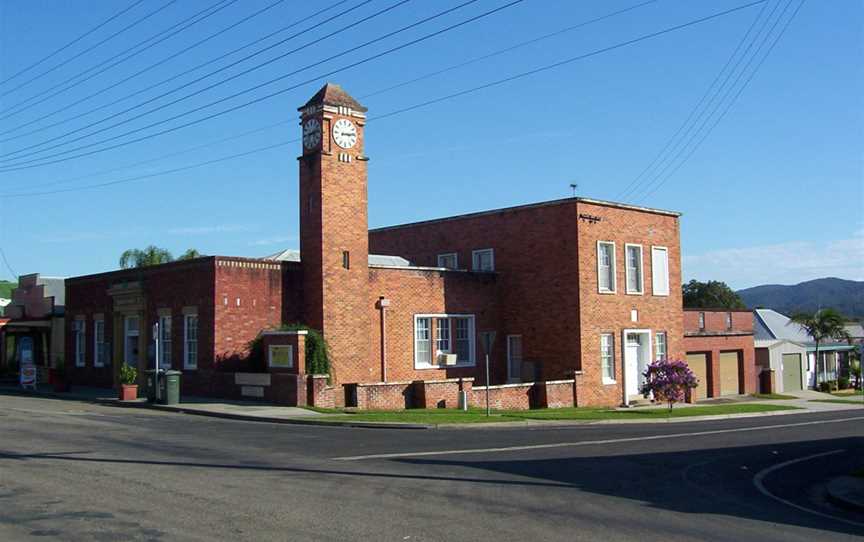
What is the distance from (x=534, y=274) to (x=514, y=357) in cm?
352

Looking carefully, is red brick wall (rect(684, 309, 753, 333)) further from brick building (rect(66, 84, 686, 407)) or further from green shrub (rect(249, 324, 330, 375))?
green shrub (rect(249, 324, 330, 375))

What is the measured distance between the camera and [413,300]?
1284 inches

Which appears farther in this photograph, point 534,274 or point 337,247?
point 534,274

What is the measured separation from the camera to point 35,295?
43.0 meters

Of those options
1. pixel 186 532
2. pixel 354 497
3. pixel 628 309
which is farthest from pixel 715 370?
pixel 186 532

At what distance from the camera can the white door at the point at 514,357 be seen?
35.3 metres

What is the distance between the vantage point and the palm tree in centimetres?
5109

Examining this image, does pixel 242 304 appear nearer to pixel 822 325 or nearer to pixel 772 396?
pixel 772 396

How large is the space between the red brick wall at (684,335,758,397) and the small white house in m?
2.44

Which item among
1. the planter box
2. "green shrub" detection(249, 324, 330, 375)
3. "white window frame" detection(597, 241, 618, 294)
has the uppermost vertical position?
"white window frame" detection(597, 241, 618, 294)

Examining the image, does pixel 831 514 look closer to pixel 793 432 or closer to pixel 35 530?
pixel 35 530

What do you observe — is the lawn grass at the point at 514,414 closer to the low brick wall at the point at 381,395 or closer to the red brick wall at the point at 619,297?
the low brick wall at the point at 381,395

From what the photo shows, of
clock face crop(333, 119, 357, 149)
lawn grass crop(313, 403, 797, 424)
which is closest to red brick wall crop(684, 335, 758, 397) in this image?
lawn grass crop(313, 403, 797, 424)

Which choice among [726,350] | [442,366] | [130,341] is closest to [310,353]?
[442,366]
